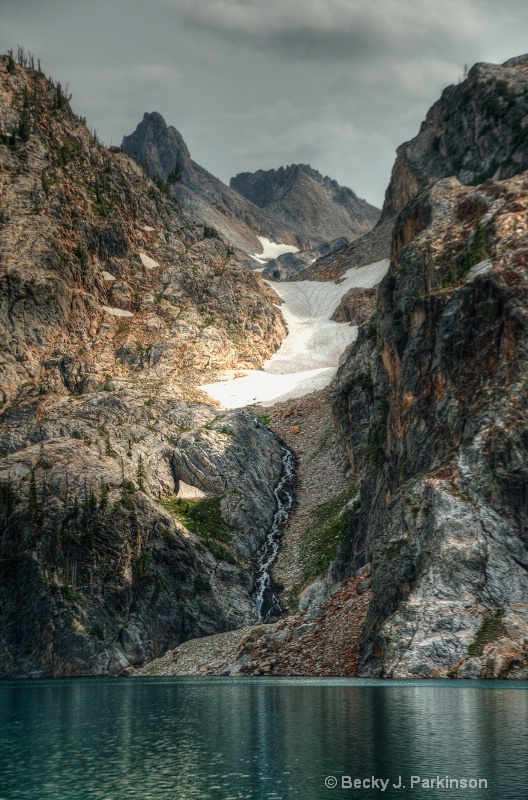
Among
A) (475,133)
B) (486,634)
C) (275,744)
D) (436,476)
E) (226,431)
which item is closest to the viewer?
→ (275,744)

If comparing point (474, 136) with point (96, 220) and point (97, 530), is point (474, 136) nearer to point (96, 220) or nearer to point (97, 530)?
point (96, 220)

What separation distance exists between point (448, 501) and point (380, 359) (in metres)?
32.2

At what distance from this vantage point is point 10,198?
113875 mm

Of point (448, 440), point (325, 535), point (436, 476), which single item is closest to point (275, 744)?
point (436, 476)

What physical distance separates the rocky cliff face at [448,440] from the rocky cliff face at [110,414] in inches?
617

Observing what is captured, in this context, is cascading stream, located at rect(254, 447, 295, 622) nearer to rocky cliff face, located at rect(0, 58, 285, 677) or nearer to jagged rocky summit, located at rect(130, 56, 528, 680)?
rocky cliff face, located at rect(0, 58, 285, 677)

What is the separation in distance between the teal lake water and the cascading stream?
3187cm

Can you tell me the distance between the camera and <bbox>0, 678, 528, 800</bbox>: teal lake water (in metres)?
23.5

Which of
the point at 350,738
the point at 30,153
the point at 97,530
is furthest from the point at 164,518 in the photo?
the point at 30,153

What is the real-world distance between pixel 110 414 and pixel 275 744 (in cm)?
6947

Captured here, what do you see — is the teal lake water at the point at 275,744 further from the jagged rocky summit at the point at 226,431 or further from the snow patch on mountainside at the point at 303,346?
the snow patch on mountainside at the point at 303,346

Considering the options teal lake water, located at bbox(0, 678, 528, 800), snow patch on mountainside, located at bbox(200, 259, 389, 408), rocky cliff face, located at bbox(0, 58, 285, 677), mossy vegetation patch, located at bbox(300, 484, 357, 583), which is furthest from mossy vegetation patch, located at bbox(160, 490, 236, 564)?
teal lake water, located at bbox(0, 678, 528, 800)

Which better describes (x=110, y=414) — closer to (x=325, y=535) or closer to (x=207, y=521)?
(x=207, y=521)

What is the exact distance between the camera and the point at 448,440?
2554 inches
